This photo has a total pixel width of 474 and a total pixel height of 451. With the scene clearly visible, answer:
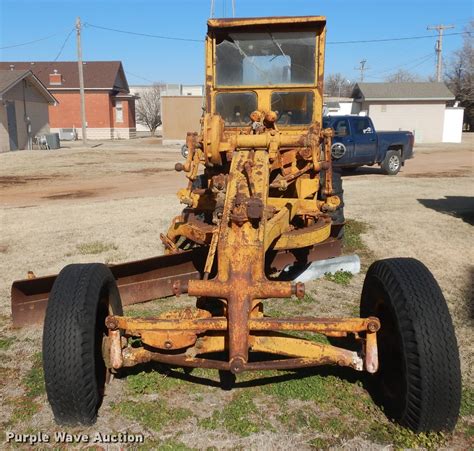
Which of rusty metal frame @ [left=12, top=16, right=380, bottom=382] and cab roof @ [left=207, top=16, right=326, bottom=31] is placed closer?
rusty metal frame @ [left=12, top=16, right=380, bottom=382]

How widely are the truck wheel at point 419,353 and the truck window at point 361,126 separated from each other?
42.2 ft

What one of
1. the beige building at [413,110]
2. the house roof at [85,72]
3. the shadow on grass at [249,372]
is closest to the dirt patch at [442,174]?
the shadow on grass at [249,372]

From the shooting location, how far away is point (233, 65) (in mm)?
6250

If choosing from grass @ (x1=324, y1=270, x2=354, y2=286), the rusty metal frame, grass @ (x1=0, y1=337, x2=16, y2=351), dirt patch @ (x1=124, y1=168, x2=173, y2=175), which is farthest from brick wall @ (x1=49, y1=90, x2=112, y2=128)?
grass @ (x1=0, y1=337, x2=16, y2=351)

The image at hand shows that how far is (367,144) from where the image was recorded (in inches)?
624

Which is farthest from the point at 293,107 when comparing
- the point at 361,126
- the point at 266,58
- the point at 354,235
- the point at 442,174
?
the point at 442,174

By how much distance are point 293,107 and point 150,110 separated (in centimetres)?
5014

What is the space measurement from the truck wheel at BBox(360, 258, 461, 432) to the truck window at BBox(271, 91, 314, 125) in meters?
3.28

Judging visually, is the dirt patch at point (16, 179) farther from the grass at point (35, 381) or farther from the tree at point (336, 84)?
the tree at point (336, 84)

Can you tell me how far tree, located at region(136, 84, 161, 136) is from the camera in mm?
53000

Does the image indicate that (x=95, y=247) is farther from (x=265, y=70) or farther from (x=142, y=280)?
(x=265, y=70)

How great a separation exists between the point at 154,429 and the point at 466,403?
78.5 inches

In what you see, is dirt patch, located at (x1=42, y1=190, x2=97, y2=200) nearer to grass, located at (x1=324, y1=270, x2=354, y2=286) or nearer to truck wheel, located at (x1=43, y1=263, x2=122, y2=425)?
grass, located at (x1=324, y1=270, x2=354, y2=286)

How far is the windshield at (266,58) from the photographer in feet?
19.9
